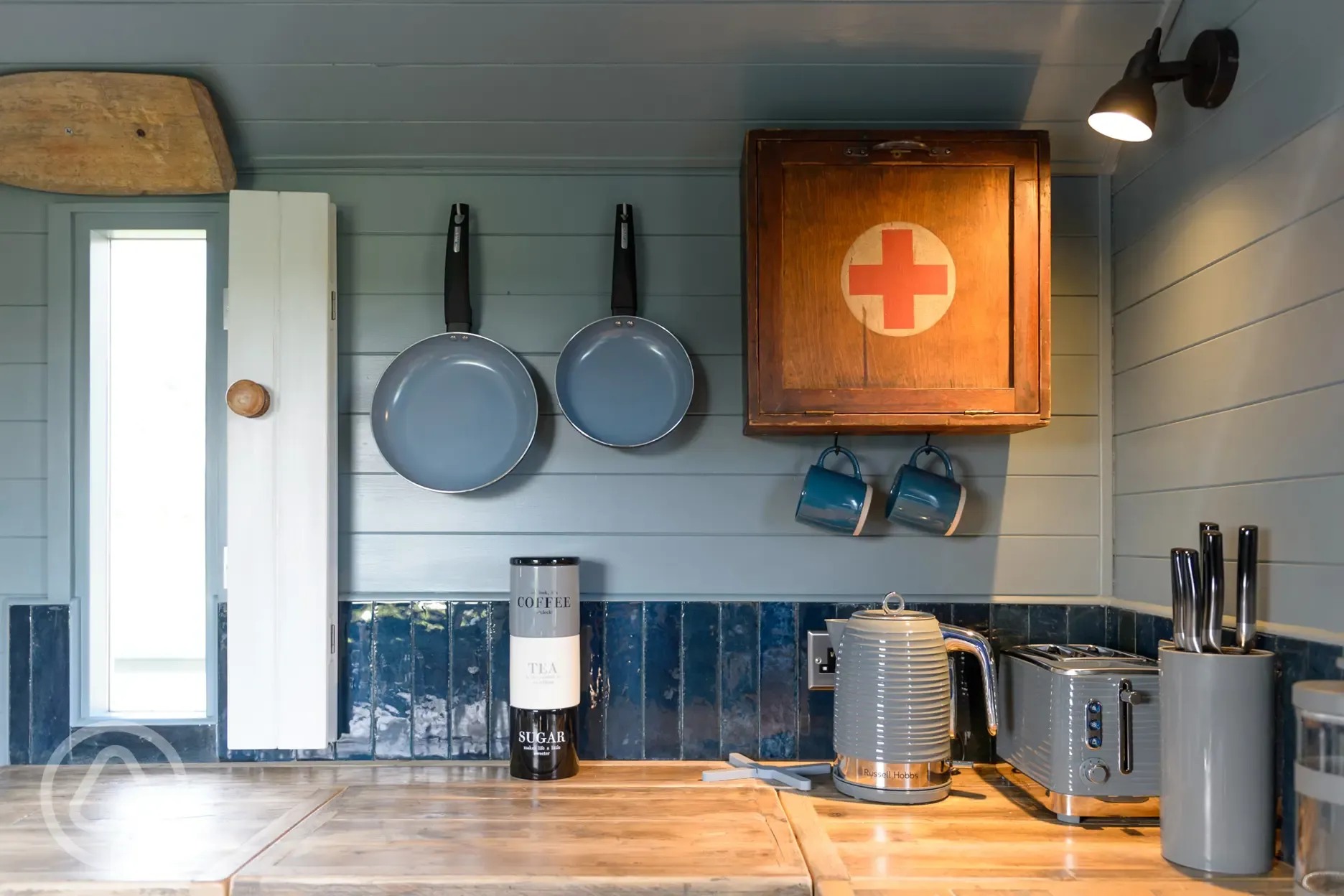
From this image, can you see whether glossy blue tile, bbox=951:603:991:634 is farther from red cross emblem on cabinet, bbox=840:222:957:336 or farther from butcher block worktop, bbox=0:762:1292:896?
red cross emblem on cabinet, bbox=840:222:957:336

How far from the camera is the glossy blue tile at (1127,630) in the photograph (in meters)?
1.99

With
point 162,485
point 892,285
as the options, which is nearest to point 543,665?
point 892,285

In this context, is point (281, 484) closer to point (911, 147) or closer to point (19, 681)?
point (19, 681)

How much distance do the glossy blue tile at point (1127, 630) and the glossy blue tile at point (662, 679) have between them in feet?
2.75

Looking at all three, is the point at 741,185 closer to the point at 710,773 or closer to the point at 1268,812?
the point at 710,773

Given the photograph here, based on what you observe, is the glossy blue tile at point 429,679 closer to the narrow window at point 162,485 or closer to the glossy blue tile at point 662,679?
the glossy blue tile at point 662,679

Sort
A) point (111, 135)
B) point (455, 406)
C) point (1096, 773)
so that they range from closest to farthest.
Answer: point (1096, 773) < point (111, 135) < point (455, 406)

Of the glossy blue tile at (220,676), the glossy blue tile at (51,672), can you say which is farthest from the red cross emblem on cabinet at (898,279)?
the glossy blue tile at (51,672)

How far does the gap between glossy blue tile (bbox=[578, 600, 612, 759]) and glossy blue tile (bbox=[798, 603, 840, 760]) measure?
0.38m

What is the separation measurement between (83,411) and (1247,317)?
6.86 ft

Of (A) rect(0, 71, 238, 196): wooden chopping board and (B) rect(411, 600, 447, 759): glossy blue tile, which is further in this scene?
(B) rect(411, 600, 447, 759): glossy blue tile

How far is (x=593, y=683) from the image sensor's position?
6.95ft

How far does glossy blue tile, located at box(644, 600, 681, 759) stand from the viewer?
2.11 meters

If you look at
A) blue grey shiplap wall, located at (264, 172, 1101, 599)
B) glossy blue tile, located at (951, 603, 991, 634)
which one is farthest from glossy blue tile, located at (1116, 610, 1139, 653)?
glossy blue tile, located at (951, 603, 991, 634)
